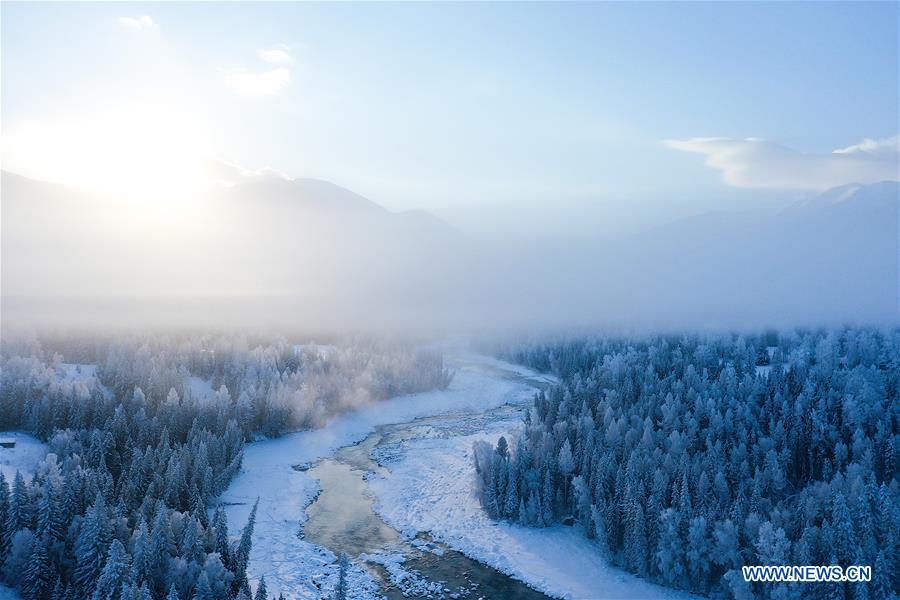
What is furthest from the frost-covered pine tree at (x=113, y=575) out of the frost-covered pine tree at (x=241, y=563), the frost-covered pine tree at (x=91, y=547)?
the frost-covered pine tree at (x=241, y=563)

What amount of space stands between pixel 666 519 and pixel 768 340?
122199 mm

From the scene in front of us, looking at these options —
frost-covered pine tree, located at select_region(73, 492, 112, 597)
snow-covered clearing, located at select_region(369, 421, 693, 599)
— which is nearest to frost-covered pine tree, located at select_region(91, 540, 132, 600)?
frost-covered pine tree, located at select_region(73, 492, 112, 597)

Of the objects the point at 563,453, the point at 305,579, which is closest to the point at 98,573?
the point at 305,579

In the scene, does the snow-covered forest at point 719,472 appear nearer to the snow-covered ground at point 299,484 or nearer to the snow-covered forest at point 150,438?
the snow-covered ground at point 299,484

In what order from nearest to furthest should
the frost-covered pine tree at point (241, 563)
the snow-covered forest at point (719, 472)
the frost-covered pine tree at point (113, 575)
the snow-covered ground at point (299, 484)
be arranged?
the frost-covered pine tree at point (113, 575)
the frost-covered pine tree at point (241, 563)
the snow-covered forest at point (719, 472)
the snow-covered ground at point (299, 484)

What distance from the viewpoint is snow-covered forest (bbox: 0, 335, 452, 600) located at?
169 feet

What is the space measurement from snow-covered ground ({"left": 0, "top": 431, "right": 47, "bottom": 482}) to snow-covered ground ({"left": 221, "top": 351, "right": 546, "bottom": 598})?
23478mm

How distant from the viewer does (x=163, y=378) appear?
363 feet

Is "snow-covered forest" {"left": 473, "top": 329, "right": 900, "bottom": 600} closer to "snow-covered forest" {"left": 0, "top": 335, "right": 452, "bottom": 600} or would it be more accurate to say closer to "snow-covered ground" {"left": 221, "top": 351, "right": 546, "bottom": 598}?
"snow-covered ground" {"left": 221, "top": 351, "right": 546, "bottom": 598}

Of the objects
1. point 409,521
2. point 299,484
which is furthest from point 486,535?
point 299,484

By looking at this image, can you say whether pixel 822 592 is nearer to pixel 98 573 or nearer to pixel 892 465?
pixel 892 465

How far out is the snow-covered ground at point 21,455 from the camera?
73.2m

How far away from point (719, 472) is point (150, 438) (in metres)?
73.9

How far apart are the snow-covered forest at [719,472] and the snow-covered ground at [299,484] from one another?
23.2 metres
